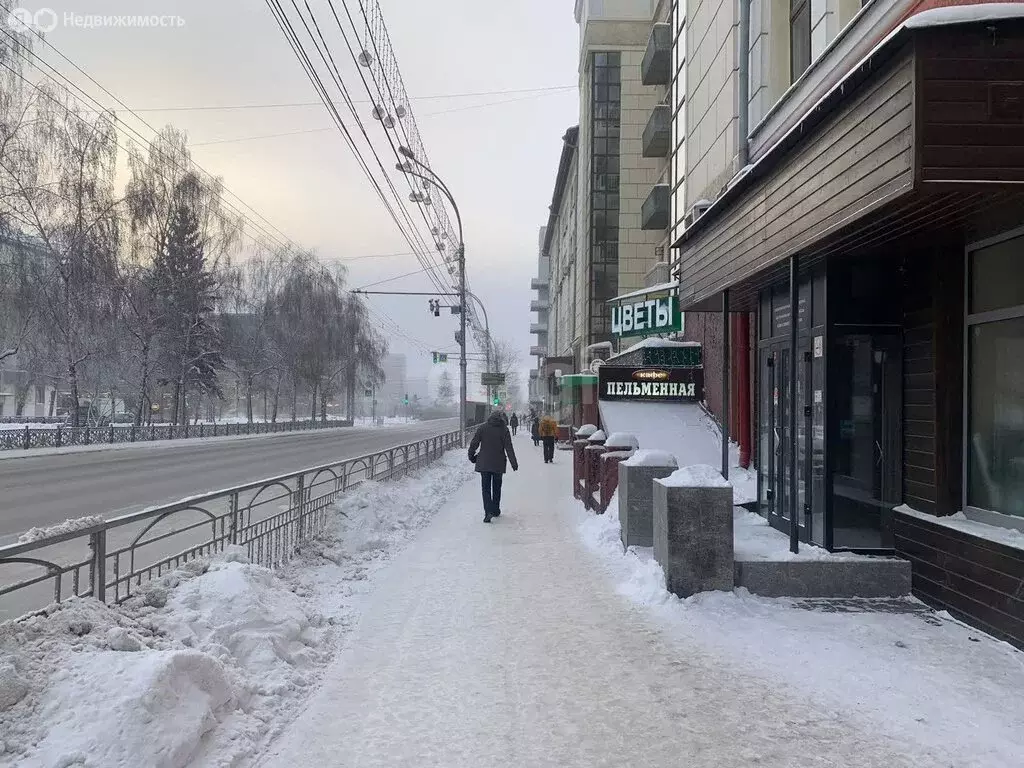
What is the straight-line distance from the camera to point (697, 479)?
245 inches

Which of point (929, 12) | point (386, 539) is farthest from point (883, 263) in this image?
point (386, 539)

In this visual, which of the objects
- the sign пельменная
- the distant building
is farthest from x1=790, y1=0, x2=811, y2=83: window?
the distant building

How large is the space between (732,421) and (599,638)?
9.06 metres

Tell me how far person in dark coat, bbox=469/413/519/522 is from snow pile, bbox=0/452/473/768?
5037 mm

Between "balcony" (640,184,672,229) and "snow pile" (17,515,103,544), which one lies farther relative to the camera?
"balcony" (640,184,672,229)

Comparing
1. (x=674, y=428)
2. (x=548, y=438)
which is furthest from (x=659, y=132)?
(x=674, y=428)

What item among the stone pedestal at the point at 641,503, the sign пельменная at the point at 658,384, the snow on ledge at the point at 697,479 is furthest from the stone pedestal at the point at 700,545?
the sign пельменная at the point at 658,384

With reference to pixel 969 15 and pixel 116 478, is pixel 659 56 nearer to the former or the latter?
pixel 116 478

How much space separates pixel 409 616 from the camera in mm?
5902

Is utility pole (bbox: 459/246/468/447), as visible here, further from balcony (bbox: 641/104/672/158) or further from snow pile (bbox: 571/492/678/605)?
snow pile (bbox: 571/492/678/605)

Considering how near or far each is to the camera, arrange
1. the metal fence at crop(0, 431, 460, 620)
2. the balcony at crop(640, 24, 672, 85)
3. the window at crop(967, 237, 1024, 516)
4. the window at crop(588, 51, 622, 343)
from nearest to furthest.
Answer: the metal fence at crop(0, 431, 460, 620), the window at crop(967, 237, 1024, 516), the balcony at crop(640, 24, 672, 85), the window at crop(588, 51, 622, 343)

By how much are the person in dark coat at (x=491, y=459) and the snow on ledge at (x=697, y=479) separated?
4.79 m

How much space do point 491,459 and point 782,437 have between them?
4.50m

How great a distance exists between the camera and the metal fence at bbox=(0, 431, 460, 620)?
4051 millimetres
